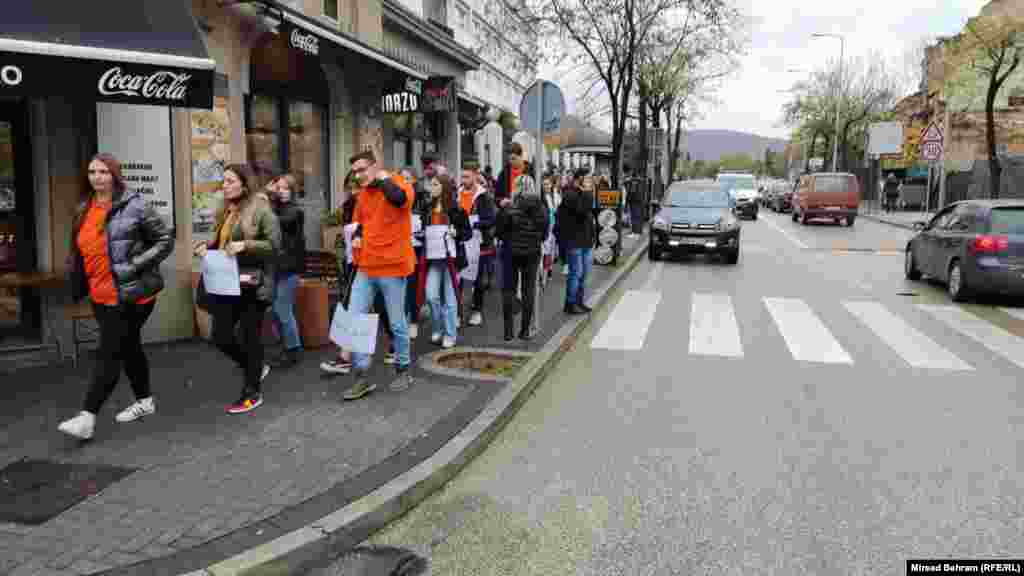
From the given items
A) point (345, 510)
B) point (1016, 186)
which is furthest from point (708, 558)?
point (1016, 186)

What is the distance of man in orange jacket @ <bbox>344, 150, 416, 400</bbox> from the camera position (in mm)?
6129

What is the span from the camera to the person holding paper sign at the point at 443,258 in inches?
315

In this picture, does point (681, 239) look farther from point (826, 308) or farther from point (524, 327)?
point (524, 327)

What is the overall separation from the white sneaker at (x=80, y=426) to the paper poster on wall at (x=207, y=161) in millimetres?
3639

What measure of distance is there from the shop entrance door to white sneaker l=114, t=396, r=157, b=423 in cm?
234

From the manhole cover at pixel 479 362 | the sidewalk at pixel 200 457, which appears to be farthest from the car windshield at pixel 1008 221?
the sidewalk at pixel 200 457

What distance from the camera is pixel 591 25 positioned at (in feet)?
58.1

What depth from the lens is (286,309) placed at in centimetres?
739

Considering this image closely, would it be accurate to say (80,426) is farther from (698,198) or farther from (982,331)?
(698,198)

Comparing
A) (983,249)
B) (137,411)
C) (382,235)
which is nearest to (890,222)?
(983,249)

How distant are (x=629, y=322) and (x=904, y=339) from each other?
10.6ft

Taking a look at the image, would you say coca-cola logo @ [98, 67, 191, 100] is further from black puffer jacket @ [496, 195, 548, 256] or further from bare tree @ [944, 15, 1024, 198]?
bare tree @ [944, 15, 1024, 198]

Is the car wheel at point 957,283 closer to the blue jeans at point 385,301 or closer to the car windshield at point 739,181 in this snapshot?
the blue jeans at point 385,301

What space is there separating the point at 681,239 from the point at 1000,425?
1096cm
